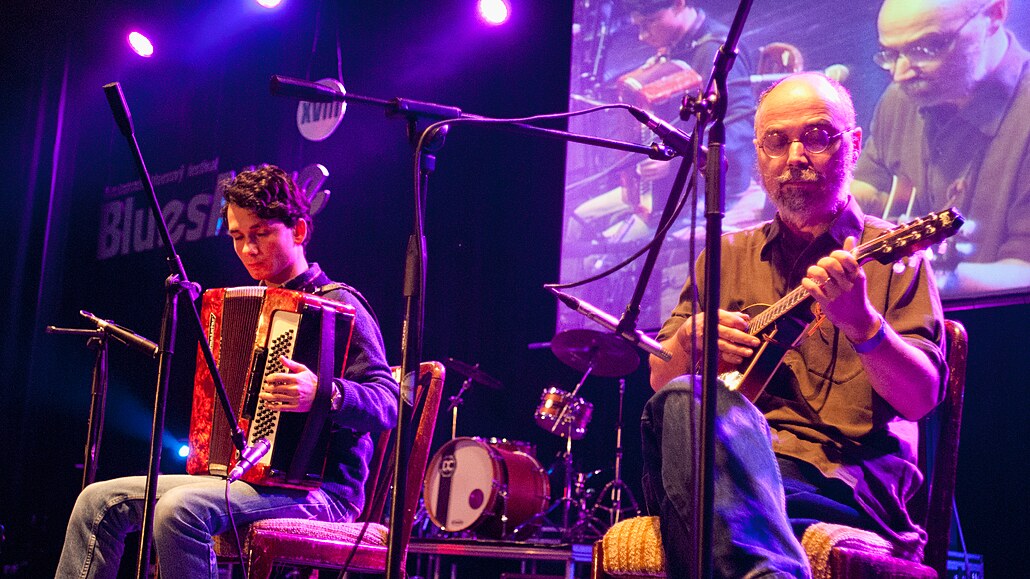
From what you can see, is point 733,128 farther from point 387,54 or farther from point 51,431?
point 51,431

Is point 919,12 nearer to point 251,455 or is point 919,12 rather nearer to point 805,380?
point 805,380

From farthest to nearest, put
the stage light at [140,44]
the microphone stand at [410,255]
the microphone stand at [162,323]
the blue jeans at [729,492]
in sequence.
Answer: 1. the stage light at [140,44]
2. the microphone stand at [162,323]
3. the microphone stand at [410,255]
4. the blue jeans at [729,492]

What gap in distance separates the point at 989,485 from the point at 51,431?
6.60 m

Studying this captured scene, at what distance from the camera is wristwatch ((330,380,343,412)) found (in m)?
2.96

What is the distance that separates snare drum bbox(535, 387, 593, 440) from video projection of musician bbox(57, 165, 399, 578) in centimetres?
251

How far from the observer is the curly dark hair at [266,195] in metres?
3.41

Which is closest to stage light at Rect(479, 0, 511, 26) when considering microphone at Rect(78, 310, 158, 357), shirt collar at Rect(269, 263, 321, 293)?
shirt collar at Rect(269, 263, 321, 293)

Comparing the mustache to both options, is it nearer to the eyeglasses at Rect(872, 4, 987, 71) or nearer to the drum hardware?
the eyeglasses at Rect(872, 4, 987, 71)

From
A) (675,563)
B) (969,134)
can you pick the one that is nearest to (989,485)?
(969,134)

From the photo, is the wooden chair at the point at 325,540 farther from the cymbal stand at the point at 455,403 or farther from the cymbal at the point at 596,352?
the cymbal stand at the point at 455,403

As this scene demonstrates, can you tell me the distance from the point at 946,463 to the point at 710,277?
3.40ft

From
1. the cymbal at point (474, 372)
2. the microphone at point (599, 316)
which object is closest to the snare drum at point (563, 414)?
the cymbal at point (474, 372)

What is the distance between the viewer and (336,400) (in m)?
2.96

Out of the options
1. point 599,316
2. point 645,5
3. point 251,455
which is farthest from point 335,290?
point 645,5
